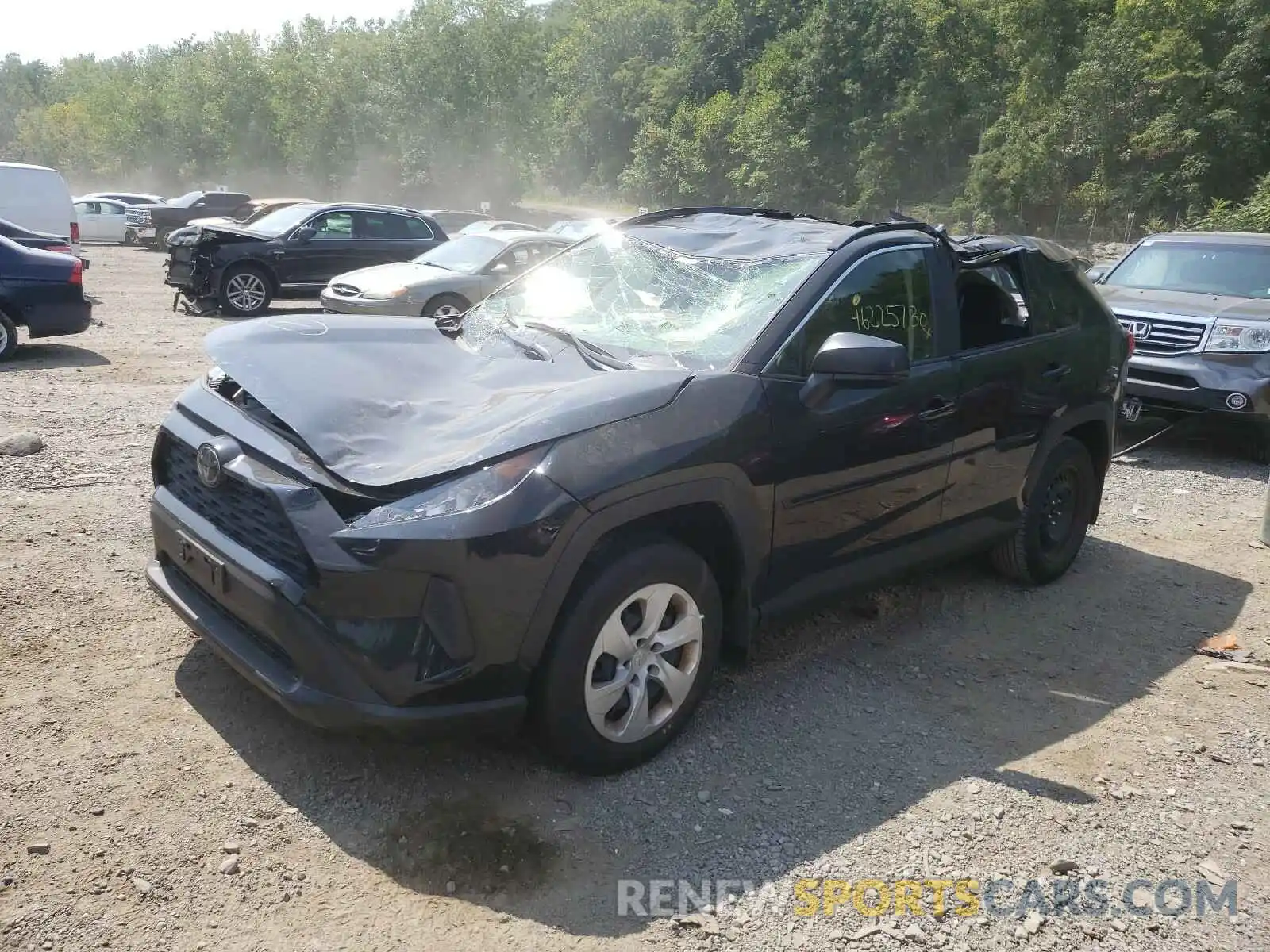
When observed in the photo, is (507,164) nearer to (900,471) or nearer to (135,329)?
(135,329)

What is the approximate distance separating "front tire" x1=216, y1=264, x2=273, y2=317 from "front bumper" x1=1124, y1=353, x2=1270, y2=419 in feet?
36.6

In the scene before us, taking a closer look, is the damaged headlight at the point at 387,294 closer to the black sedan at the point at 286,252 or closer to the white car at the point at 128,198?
the black sedan at the point at 286,252

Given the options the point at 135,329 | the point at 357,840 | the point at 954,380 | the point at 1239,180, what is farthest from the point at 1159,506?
the point at 1239,180

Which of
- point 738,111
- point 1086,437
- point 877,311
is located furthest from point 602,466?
point 738,111

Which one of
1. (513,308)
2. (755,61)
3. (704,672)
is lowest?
(704,672)

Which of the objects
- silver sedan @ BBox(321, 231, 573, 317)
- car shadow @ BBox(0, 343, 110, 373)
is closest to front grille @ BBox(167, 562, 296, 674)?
car shadow @ BBox(0, 343, 110, 373)

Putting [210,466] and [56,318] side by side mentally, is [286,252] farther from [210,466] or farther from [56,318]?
[210,466]

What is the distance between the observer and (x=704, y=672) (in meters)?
3.51

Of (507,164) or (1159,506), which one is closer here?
(1159,506)

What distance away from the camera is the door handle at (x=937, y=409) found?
4.20 meters

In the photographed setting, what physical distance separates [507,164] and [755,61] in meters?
16.4

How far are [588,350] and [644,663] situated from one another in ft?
3.96

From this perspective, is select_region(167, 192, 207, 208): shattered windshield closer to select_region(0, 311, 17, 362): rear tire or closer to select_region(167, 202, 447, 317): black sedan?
select_region(167, 202, 447, 317): black sedan

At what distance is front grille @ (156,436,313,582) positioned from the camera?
2.96m
